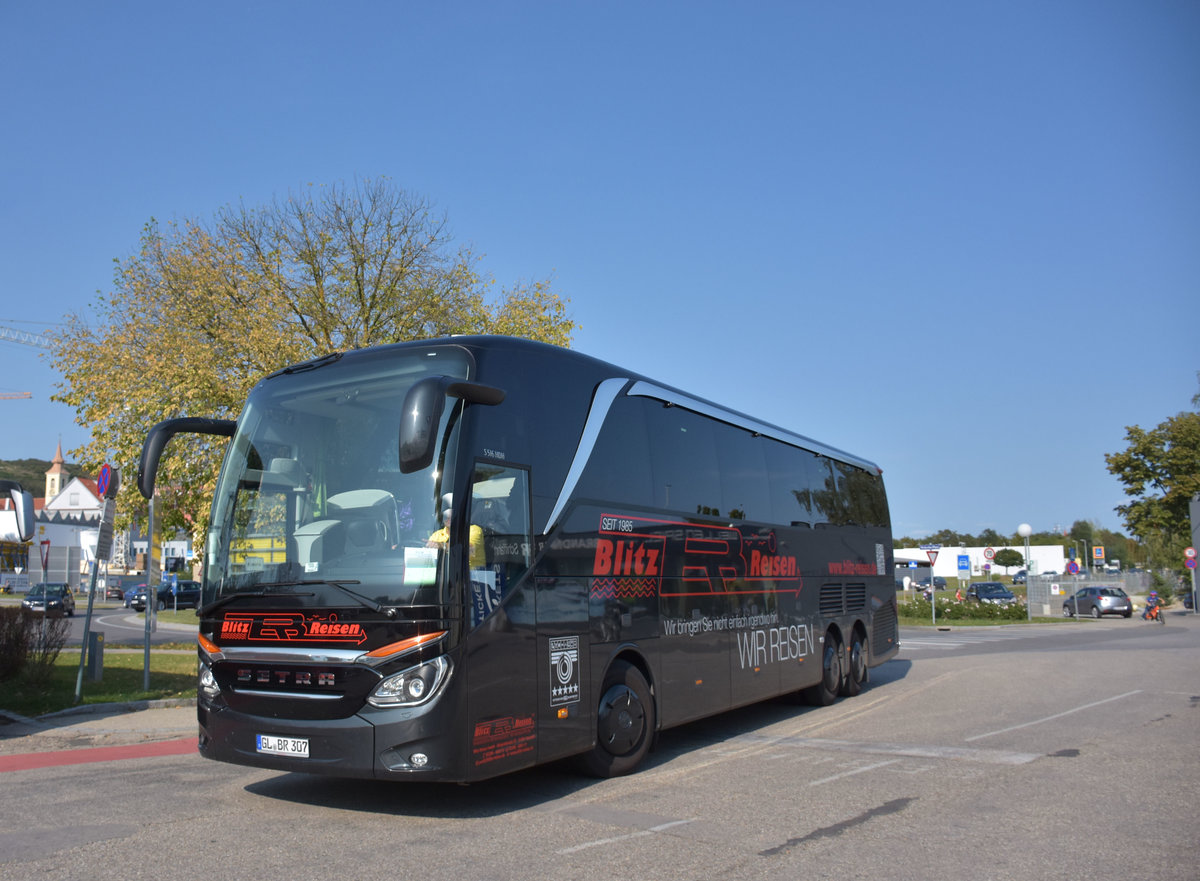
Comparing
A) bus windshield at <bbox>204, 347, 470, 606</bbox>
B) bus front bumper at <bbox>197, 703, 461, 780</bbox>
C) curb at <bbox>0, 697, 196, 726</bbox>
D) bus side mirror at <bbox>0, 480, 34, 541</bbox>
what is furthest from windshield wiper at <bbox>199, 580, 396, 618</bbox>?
curb at <bbox>0, 697, 196, 726</bbox>

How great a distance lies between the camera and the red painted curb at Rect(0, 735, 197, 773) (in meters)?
8.93

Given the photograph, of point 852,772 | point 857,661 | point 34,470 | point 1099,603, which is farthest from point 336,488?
point 34,470

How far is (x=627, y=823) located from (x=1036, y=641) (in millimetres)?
25489

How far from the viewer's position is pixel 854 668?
14875 millimetres

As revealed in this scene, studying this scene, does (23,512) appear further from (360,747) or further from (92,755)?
(360,747)

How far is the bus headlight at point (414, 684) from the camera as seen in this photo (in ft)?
20.8

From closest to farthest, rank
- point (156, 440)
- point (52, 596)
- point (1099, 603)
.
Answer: point (156, 440), point (1099, 603), point (52, 596)

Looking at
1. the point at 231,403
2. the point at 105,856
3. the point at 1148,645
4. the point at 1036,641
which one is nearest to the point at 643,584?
the point at 105,856

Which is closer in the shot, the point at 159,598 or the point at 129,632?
the point at 129,632

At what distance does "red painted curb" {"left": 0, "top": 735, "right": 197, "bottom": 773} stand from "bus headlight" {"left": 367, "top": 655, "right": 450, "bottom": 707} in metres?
4.57

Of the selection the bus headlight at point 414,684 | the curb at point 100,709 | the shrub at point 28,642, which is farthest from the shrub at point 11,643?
the bus headlight at point 414,684

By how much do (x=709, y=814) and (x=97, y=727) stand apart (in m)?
8.07

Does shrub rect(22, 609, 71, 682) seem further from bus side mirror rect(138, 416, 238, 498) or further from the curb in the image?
bus side mirror rect(138, 416, 238, 498)

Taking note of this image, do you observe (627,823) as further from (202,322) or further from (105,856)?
(202,322)
